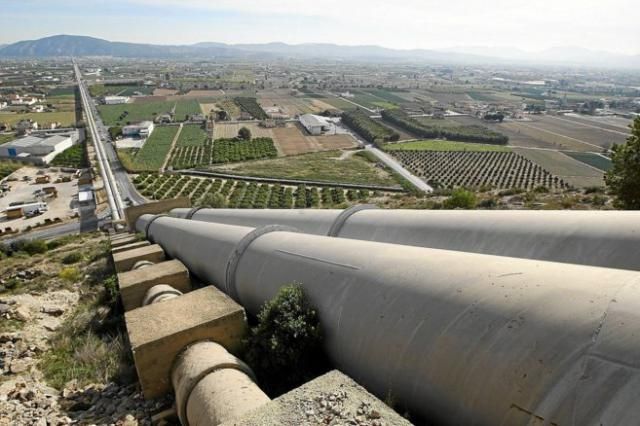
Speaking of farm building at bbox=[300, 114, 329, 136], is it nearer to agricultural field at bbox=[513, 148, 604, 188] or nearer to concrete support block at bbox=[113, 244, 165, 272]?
agricultural field at bbox=[513, 148, 604, 188]

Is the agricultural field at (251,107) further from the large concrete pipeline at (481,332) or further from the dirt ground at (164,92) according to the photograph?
the large concrete pipeline at (481,332)

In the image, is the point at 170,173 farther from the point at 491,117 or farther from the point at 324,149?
the point at 491,117

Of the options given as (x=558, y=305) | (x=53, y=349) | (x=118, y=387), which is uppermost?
(x=558, y=305)

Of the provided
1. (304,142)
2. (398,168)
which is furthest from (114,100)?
(398,168)

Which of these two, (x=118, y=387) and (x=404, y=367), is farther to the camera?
(x=118, y=387)

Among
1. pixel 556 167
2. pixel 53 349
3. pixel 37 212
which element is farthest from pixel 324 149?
pixel 53 349

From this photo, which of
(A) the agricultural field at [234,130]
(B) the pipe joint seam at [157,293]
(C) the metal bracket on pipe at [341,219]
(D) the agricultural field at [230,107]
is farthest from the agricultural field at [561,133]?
(B) the pipe joint seam at [157,293]

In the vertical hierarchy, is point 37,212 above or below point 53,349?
below

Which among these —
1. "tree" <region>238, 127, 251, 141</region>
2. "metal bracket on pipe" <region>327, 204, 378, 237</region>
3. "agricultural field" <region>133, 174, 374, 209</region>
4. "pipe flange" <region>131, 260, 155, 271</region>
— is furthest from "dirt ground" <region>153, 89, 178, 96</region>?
"metal bracket on pipe" <region>327, 204, 378, 237</region>
